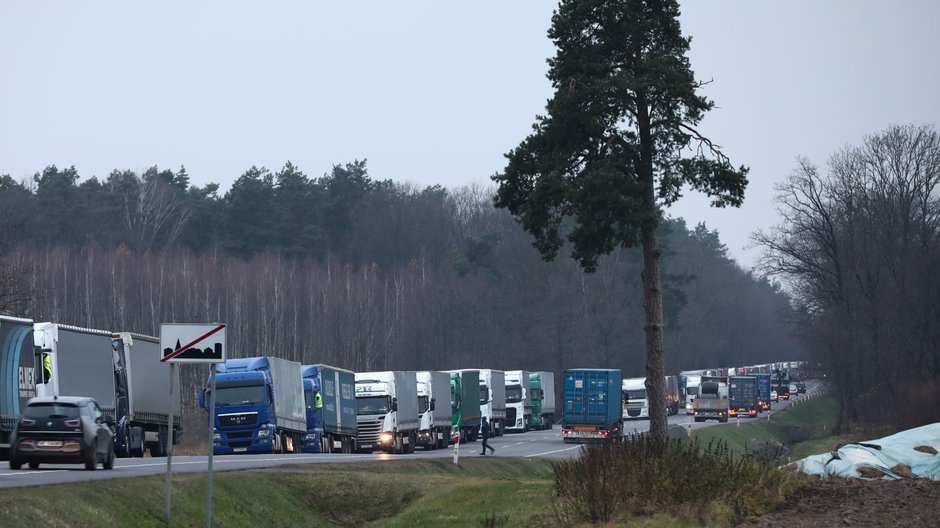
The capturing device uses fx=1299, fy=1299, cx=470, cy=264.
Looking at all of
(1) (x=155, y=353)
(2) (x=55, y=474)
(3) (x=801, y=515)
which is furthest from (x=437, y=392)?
(3) (x=801, y=515)

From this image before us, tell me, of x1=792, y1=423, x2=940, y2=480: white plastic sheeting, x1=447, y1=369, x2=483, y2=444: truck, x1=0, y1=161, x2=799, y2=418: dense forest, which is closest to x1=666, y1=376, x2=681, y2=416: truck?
x1=0, y1=161, x2=799, y2=418: dense forest

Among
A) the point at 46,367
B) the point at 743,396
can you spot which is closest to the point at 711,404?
the point at 743,396

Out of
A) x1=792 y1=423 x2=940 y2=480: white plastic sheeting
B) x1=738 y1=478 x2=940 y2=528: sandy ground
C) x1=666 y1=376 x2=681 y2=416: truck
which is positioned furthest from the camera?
x1=666 y1=376 x2=681 y2=416: truck

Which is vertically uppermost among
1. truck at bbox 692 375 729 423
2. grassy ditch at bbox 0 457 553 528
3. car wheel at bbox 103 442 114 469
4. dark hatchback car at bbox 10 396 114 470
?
dark hatchback car at bbox 10 396 114 470

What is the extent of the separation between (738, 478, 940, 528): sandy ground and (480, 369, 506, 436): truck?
152 ft

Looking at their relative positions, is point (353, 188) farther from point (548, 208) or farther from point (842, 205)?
point (548, 208)

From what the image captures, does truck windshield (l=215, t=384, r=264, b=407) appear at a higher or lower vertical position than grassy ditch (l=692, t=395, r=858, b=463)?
higher

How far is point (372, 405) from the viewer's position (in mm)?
53281

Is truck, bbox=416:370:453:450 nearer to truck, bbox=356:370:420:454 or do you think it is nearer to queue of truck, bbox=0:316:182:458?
truck, bbox=356:370:420:454

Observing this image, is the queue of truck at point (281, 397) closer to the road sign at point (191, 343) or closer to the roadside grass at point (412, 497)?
the road sign at point (191, 343)

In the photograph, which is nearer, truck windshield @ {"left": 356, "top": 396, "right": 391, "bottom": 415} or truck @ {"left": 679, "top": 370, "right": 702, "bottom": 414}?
truck windshield @ {"left": 356, "top": 396, "right": 391, "bottom": 415}

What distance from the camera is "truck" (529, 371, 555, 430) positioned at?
8288 cm

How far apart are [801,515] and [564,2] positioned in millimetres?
17888

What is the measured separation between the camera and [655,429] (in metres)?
31.0
